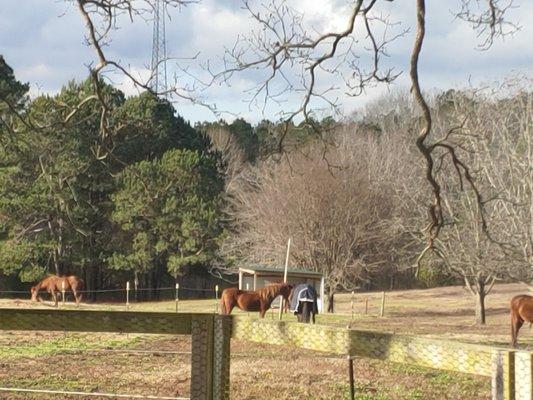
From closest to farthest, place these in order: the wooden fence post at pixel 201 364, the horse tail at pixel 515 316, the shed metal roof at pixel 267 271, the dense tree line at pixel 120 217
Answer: the wooden fence post at pixel 201 364, the horse tail at pixel 515 316, the shed metal roof at pixel 267 271, the dense tree line at pixel 120 217

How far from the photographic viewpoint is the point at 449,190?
98.2 ft

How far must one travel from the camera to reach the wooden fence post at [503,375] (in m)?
3.76

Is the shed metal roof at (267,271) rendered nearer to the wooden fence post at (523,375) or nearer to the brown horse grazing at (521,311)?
the brown horse grazing at (521,311)

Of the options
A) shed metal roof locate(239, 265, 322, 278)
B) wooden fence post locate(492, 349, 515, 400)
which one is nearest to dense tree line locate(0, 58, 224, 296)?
shed metal roof locate(239, 265, 322, 278)

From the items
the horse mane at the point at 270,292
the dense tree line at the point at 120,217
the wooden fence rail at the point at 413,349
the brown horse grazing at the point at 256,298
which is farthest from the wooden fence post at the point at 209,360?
the dense tree line at the point at 120,217

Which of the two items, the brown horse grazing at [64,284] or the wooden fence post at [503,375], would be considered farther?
the brown horse grazing at [64,284]

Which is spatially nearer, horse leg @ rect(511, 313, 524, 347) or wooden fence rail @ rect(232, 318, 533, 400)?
wooden fence rail @ rect(232, 318, 533, 400)

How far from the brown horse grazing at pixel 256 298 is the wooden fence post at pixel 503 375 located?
1897 centimetres

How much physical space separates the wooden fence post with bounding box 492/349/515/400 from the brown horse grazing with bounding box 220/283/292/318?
→ 62.2ft

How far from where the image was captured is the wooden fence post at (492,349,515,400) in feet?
12.3

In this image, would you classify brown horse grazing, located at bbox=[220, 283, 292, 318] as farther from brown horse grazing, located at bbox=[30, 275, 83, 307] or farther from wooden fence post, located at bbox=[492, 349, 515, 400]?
wooden fence post, located at bbox=[492, 349, 515, 400]

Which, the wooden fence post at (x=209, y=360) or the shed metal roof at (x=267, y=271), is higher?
the shed metal roof at (x=267, y=271)

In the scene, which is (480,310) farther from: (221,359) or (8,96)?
(221,359)

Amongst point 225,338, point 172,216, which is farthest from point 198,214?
point 225,338
